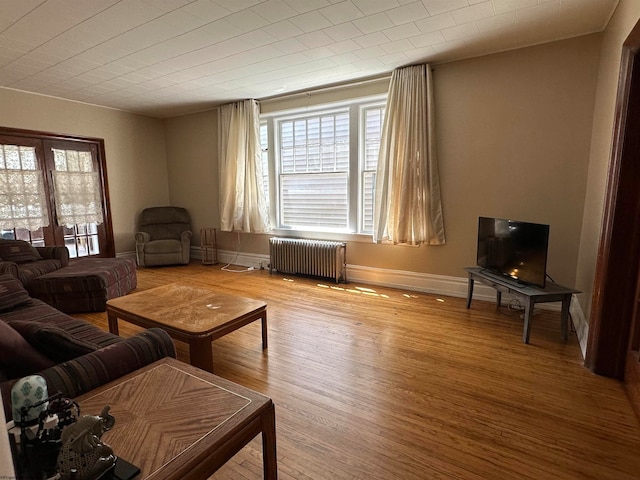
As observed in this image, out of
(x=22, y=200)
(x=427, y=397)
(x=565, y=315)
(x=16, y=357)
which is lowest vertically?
(x=427, y=397)

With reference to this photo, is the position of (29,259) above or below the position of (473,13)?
below

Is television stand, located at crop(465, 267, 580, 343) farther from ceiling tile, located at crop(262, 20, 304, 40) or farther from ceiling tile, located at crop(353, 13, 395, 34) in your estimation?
ceiling tile, located at crop(262, 20, 304, 40)

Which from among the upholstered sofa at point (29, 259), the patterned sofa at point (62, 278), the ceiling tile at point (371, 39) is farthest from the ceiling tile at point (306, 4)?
the upholstered sofa at point (29, 259)

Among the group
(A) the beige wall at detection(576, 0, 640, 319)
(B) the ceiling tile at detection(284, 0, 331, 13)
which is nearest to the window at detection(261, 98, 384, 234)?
(B) the ceiling tile at detection(284, 0, 331, 13)

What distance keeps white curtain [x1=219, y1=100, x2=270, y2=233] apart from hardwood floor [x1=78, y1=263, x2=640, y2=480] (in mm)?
2329

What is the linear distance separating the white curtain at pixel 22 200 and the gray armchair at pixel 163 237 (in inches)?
53.0

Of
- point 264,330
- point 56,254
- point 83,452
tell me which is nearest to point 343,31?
point 264,330

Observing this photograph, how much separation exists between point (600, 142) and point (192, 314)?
3.63 m

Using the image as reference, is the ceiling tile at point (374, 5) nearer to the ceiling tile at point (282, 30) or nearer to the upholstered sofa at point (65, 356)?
the ceiling tile at point (282, 30)

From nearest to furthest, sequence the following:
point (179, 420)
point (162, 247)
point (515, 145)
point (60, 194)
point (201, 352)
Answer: point (179, 420), point (201, 352), point (515, 145), point (60, 194), point (162, 247)

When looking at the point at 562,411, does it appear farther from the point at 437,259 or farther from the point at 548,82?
the point at 548,82

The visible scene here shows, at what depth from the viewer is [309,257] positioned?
479 cm

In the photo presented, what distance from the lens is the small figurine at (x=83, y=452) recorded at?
83cm

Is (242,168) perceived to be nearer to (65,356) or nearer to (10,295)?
(10,295)
